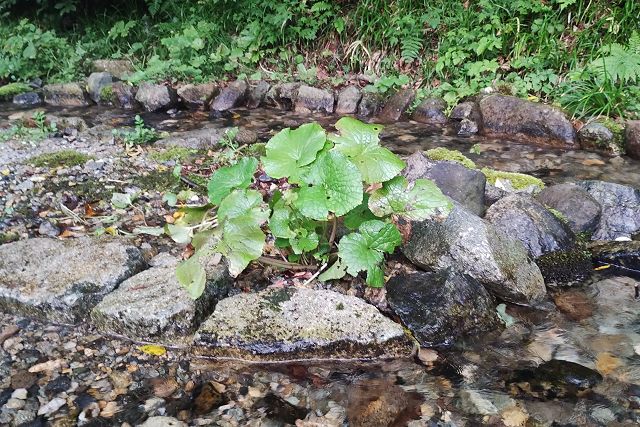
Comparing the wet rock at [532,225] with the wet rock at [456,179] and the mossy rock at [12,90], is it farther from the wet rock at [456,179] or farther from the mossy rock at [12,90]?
the mossy rock at [12,90]

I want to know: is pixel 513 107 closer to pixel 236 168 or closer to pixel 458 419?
Result: pixel 236 168

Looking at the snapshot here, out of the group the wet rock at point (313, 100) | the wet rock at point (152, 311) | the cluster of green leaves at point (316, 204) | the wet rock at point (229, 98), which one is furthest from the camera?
the wet rock at point (229, 98)

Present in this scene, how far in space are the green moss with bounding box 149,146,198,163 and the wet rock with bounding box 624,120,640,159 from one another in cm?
416

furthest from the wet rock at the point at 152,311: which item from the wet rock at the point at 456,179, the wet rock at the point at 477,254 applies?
the wet rock at the point at 456,179

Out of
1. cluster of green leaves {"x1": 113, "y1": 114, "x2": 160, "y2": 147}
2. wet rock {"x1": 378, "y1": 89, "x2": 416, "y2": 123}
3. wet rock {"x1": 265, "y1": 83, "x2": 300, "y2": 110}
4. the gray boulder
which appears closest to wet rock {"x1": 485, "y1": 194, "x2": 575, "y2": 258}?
cluster of green leaves {"x1": 113, "y1": 114, "x2": 160, "y2": 147}

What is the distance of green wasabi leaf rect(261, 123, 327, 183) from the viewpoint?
8.10 feet

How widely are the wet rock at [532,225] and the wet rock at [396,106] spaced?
11.7 feet

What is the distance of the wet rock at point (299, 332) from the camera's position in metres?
2.45

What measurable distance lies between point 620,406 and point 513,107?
449cm

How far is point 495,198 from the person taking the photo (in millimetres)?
3834

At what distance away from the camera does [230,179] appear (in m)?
2.71

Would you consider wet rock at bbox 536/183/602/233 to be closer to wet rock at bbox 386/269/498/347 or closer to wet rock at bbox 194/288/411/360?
wet rock at bbox 386/269/498/347

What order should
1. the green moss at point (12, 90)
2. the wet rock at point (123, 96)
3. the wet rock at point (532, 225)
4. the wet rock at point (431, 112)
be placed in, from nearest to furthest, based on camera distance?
1. the wet rock at point (532, 225)
2. the wet rock at point (431, 112)
3. the wet rock at point (123, 96)
4. the green moss at point (12, 90)

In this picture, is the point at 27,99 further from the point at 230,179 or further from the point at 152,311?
the point at 152,311
